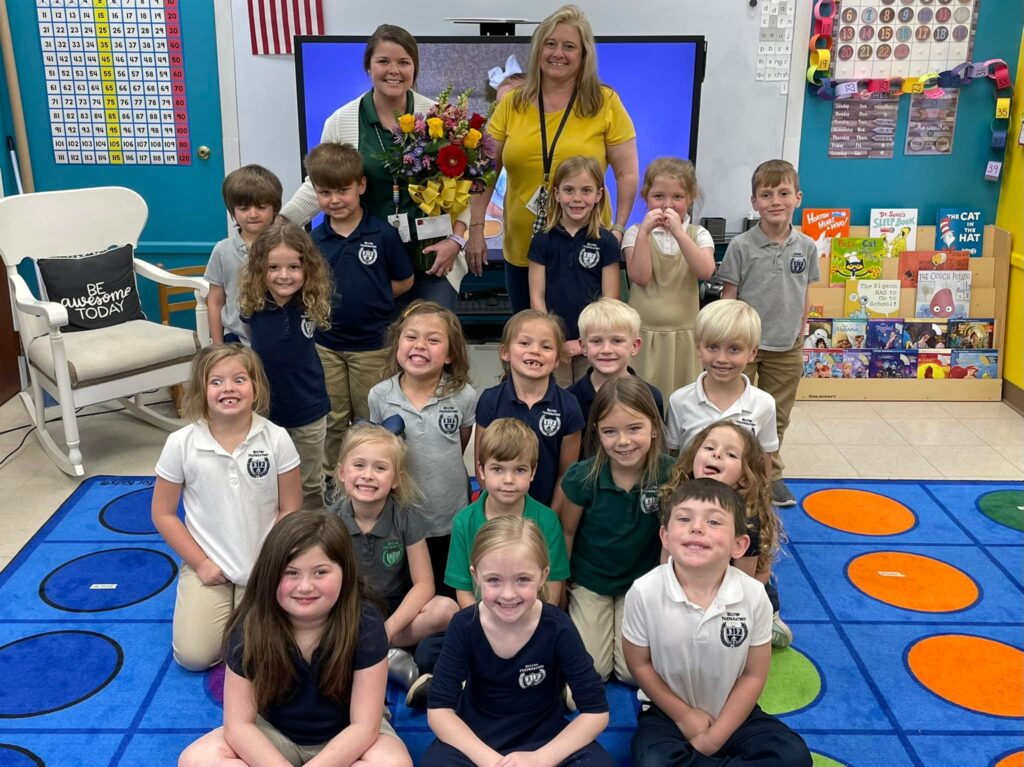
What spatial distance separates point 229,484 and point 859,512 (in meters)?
2.29

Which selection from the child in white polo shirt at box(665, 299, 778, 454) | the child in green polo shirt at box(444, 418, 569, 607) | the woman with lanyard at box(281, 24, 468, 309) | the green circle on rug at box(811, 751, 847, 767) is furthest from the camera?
the woman with lanyard at box(281, 24, 468, 309)

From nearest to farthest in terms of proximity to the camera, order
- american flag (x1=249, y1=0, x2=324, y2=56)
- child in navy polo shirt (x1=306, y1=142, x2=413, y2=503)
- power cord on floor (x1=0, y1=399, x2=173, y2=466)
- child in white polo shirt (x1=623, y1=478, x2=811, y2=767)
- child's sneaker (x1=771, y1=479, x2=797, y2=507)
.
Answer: child in white polo shirt (x1=623, y1=478, x2=811, y2=767) → child in navy polo shirt (x1=306, y1=142, x2=413, y2=503) → child's sneaker (x1=771, y1=479, x2=797, y2=507) → power cord on floor (x1=0, y1=399, x2=173, y2=466) → american flag (x1=249, y1=0, x2=324, y2=56)

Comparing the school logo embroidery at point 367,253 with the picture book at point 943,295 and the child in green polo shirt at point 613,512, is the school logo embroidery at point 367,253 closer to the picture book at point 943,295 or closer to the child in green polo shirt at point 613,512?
the child in green polo shirt at point 613,512

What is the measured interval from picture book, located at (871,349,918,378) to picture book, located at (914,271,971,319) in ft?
0.77

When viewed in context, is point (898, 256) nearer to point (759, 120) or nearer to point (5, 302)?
point (759, 120)

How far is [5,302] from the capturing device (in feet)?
15.2

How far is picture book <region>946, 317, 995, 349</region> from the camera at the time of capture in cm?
477

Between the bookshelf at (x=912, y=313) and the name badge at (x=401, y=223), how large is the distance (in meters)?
2.38

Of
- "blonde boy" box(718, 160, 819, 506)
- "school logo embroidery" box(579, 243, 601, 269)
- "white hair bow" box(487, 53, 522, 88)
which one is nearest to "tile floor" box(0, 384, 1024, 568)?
"blonde boy" box(718, 160, 819, 506)

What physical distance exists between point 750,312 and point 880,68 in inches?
100

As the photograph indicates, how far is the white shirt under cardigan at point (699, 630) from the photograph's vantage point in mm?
2121

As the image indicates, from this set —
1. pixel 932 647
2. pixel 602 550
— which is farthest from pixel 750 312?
pixel 932 647

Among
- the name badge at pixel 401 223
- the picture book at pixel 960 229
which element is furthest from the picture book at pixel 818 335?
the name badge at pixel 401 223

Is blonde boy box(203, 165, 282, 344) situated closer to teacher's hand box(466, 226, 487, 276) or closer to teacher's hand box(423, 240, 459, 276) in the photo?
teacher's hand box(423, 240, 459, 276)
